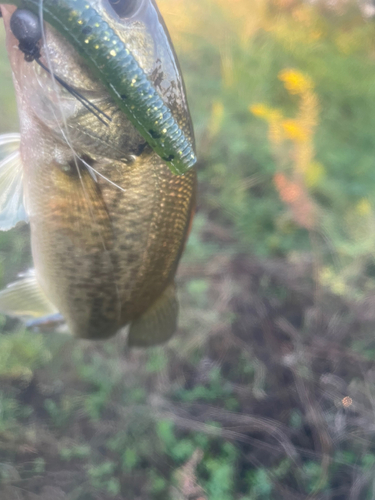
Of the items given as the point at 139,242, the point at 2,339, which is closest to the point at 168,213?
the point at 139,242

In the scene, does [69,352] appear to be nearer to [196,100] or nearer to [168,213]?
[168,213]

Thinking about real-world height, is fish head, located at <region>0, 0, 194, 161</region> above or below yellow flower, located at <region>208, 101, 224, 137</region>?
above

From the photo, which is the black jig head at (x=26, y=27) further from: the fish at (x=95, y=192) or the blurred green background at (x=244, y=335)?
the blurred green background at (x=244, y=335)

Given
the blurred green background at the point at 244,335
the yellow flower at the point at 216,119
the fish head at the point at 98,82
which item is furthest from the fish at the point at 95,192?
the yellow flower at the point at 216,119

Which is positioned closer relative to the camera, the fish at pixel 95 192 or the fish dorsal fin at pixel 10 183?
the fish at pixel 95 192

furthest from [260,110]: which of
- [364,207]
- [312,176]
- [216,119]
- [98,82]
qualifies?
[98,82]

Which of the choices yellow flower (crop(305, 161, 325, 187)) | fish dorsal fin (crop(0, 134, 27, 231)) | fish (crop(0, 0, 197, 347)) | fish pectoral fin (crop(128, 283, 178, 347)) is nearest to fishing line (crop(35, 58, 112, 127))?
fish (crop(0, 0, 197, 347))

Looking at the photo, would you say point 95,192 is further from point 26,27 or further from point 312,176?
point 312,176

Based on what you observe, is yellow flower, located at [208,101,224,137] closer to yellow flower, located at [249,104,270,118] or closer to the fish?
yellow flower, located at [249,104,270,118]
